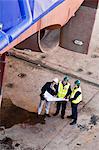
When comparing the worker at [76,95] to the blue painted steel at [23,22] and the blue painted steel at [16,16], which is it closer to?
the blue painted steel at [16,16]

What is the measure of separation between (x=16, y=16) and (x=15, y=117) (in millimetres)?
2978

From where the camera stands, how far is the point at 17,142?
778cm

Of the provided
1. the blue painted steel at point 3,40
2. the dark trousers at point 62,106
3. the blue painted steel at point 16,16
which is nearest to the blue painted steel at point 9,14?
the blue painted steel at point 16,16

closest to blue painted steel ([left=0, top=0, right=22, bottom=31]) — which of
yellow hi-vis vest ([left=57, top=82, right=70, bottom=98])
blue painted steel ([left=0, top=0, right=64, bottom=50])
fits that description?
blue painted steel ([left=0, top=0, right=64, bottom=50])

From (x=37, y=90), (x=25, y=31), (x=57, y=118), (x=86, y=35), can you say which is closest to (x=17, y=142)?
(x=57, y=118)

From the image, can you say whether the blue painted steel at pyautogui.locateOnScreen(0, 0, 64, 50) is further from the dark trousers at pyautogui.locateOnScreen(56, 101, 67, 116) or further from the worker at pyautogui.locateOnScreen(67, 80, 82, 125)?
the dark trousers at pyautogui.locateOnScreen(56, 101, 67, 116)

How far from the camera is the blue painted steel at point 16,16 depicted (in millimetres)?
5973

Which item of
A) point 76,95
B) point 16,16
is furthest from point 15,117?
point 16,16

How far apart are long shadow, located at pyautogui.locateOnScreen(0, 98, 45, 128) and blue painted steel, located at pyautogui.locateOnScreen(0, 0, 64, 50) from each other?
8.90 feet

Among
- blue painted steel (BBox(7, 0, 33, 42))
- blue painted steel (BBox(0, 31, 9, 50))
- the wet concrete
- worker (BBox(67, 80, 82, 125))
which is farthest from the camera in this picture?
worker (BBox(67, 80, 82, 125))

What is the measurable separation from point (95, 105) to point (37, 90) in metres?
1.44

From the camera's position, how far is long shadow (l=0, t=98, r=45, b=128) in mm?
8336

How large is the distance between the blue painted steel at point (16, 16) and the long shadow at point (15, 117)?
107 inches

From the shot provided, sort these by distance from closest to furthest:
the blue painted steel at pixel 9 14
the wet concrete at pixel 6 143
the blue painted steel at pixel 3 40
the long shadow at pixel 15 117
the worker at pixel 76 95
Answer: the blue painted steel at pixel 3 40
the blue painted steel at pixel 9 14
the wet concrete at pixel 6 143
the worker at pixel 76 95
the long shadow at pixel 15 117
